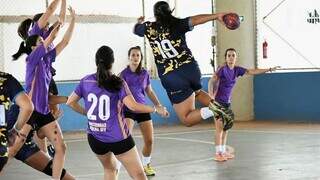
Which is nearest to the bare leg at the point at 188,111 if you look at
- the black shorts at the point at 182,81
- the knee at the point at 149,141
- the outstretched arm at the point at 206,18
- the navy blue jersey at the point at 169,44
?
the black shorts at the point at 182,81

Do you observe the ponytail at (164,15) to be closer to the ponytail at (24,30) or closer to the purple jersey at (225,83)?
the ponytail at (24,30)

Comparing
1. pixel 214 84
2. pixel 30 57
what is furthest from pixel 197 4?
pixel 30 57

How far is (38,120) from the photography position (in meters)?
9.01

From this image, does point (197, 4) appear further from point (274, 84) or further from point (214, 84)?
point (214, 84)

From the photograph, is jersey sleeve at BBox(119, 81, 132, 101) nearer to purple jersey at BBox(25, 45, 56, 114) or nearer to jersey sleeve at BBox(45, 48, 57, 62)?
purple jersey at BBox(25, 45, 56, 114)

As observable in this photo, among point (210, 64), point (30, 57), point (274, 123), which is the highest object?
point (30, 57)

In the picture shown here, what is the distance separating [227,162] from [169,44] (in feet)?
11.6

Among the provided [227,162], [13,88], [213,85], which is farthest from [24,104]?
[213,85]

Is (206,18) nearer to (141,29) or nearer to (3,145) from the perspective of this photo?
(141,29)

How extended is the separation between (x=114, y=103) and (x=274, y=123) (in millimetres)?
13033

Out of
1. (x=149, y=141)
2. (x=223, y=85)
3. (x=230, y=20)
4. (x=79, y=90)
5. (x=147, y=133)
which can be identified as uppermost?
(x=230, y=20)

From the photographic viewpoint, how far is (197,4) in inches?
872

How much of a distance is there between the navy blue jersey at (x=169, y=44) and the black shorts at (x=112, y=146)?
218 centimetres

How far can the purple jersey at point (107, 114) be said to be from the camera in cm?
764
